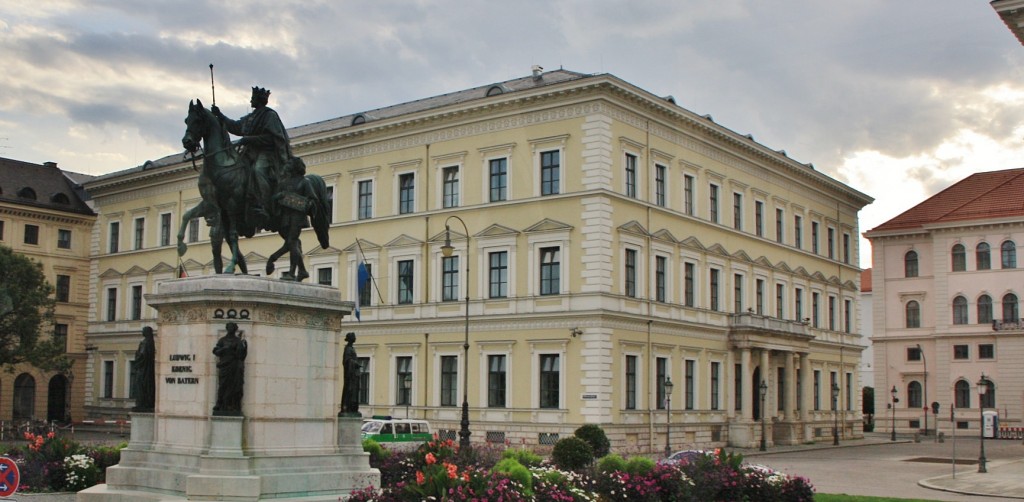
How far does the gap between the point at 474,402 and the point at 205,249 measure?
2153 cm

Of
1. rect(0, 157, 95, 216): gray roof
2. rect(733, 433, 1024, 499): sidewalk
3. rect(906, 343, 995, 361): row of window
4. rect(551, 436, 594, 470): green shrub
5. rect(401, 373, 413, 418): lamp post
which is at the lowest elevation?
rect(733, 433, 1024, 499): sidewalk

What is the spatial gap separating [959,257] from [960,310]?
372 centimetres

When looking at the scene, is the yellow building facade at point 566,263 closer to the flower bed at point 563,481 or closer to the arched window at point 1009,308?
the arched window at point 1009,308

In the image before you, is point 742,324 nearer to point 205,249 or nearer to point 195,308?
point 205,249

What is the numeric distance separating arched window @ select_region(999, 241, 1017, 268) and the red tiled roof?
208cm

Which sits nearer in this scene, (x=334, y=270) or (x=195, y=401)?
(x=195, y=401)

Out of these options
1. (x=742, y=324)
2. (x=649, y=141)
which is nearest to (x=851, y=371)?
(x=742, y=324)

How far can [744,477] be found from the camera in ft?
69.7

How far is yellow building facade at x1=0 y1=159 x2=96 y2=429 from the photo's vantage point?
237ft

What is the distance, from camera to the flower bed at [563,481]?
16719 mm

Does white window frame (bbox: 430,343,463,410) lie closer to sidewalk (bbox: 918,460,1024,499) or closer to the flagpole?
the flagpole

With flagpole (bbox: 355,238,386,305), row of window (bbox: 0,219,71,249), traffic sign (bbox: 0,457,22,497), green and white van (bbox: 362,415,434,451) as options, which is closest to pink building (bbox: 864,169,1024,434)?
flagpole (bbox: 355,238,386,305)

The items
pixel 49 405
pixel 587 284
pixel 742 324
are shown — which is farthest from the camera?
pixel 49 405

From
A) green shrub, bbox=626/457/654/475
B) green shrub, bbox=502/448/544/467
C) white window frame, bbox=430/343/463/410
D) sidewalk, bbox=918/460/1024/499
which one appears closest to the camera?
green shrub, bbox=626/457/654/475
